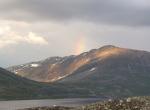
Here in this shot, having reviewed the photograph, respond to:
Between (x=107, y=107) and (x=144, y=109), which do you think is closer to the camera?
(x=144, y=109)

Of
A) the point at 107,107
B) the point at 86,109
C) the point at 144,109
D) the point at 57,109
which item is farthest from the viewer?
the point at 57,109

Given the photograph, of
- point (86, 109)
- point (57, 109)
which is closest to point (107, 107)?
Answer: point (86, 109)

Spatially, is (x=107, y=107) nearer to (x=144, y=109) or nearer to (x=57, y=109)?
(x=144, y=109)

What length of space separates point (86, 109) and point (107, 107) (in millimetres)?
4615

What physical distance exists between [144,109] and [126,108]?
2.37 m

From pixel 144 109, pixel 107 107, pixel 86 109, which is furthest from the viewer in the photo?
pixel 86 109

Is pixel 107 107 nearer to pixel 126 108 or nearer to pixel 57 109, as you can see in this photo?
pixel 126 108

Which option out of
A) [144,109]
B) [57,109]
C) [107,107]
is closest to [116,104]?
[107,107]

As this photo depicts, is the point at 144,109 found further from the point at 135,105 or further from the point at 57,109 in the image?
the point at 57,109

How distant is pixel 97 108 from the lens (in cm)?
5097

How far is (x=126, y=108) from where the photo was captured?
48.2 m

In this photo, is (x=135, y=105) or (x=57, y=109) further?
(x=57, y=109)

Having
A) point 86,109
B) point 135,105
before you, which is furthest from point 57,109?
point 135,105

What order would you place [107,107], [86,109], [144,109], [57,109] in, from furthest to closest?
[57,109] → [86,109] → [107,107] → [144,109]
